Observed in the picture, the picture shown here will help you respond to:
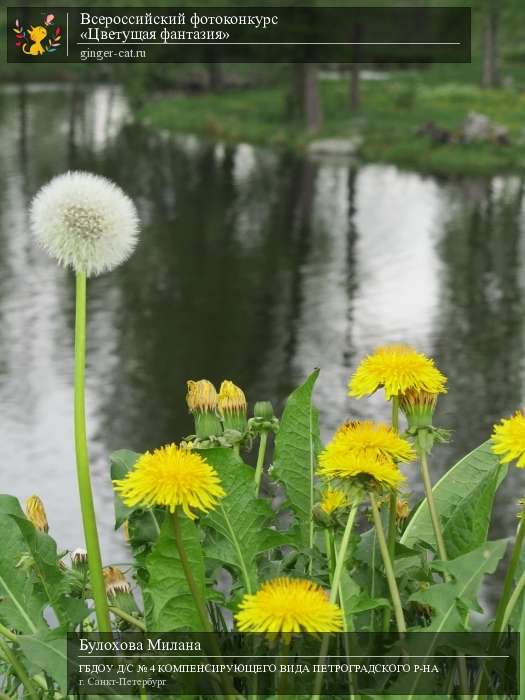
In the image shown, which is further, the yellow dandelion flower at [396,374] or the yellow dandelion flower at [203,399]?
the yellow dandelion flower at [203,399]

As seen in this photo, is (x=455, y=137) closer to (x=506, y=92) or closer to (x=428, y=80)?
(x=506, y=92)

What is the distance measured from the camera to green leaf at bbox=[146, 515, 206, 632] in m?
1.14

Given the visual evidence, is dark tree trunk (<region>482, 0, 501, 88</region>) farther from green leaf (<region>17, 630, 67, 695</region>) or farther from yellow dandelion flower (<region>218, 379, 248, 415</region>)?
green leaf (<region>17, 630, 67, 695</region>)

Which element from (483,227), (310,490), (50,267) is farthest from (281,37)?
(310,490)

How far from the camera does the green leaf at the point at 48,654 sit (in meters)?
1.11

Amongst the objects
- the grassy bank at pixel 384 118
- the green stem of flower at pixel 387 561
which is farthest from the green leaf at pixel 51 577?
the grassy bank at pixel 384 118

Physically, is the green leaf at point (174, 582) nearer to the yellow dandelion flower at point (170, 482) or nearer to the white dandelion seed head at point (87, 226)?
the yellow dandelion flower at point (170, 482)

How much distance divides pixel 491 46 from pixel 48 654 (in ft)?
117

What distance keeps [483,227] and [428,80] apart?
18548 mm

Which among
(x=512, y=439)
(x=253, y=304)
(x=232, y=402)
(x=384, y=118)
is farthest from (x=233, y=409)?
(x=384, y=118)

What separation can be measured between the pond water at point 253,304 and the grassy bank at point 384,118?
185 cm

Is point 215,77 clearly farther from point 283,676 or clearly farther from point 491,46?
point 283,676

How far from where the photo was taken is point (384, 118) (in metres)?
30.5

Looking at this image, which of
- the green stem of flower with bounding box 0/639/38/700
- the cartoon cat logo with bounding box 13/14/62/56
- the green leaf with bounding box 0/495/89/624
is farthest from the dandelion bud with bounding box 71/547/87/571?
the cartoon cat logo with bounding box 13/14/62/56
